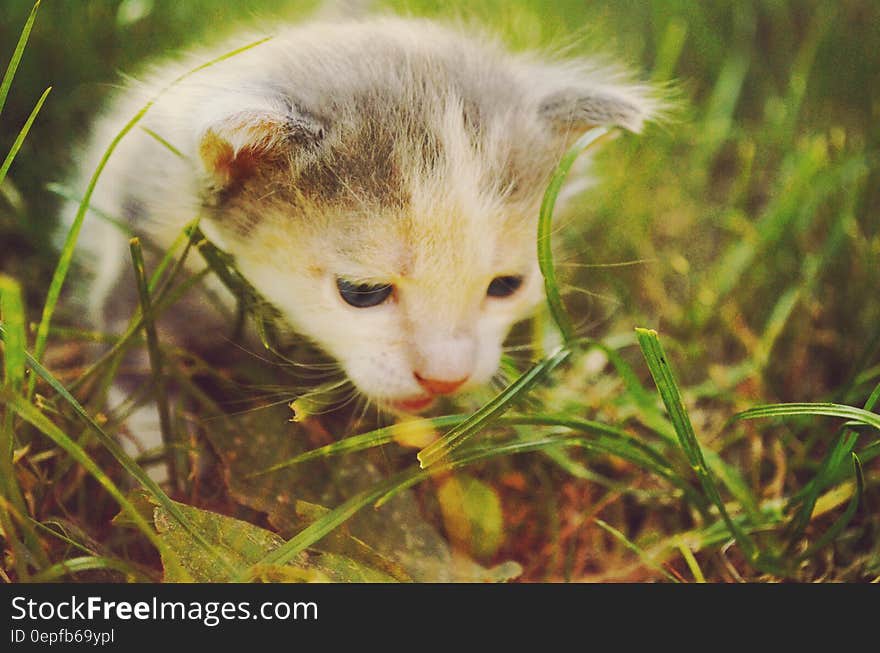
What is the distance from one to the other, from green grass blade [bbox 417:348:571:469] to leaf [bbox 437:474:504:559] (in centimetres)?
30

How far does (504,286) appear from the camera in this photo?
1.52 m

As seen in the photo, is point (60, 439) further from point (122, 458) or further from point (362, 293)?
point (362, 293)

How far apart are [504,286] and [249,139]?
54 centimetres

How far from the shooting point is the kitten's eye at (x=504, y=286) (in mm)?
1505

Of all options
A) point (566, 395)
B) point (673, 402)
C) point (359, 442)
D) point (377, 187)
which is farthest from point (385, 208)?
point (566, 395)

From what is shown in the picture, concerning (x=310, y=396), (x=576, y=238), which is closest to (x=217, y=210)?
(x=310, y=396)

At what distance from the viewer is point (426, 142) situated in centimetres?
136

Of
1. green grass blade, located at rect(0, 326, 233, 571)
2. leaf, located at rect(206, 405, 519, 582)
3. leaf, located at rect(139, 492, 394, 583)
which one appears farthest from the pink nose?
green grass blade, located at rect(0, 326, 233, 571)

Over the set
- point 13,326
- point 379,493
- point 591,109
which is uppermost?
point 591,109

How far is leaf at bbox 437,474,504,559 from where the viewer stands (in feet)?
4.76

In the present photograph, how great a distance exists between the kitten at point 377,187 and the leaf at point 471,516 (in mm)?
191

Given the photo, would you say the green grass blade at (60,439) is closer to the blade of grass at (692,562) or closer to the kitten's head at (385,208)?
the kitten's head at (385,208)

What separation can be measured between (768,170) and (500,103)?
136cm
